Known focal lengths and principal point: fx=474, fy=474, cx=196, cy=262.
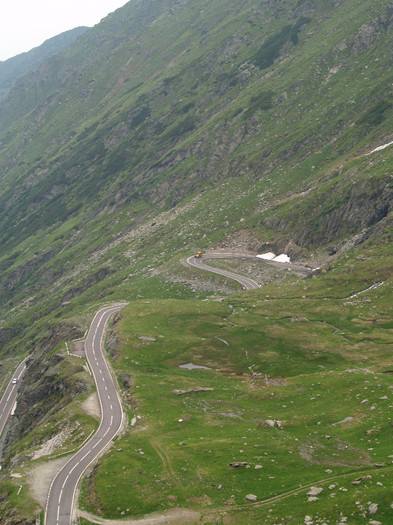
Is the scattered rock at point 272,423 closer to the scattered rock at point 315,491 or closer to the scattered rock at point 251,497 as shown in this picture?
the scattered rock at point 251,497

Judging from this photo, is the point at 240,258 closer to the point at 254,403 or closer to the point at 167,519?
the point at 254,403

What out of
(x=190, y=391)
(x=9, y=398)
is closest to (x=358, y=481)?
(x=190, y=391)

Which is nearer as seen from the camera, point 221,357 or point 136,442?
point 136,442

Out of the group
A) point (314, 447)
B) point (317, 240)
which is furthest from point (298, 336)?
point (317, 240)

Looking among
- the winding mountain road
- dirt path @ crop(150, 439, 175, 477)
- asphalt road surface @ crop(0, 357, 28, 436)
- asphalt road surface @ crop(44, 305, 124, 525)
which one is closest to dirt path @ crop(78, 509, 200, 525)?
asphalt road surface @ crop(44, 305, 124, 525)

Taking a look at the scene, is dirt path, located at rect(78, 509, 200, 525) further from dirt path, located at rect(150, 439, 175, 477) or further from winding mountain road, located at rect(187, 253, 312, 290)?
winding mountain road, located at rect(187, 253, 312, 290)

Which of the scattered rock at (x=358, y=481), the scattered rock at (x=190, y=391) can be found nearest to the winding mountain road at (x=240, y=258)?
the scattered rock at (x=190, y=391)

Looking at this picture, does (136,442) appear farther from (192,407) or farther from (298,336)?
(298,336)

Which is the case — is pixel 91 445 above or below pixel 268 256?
above
